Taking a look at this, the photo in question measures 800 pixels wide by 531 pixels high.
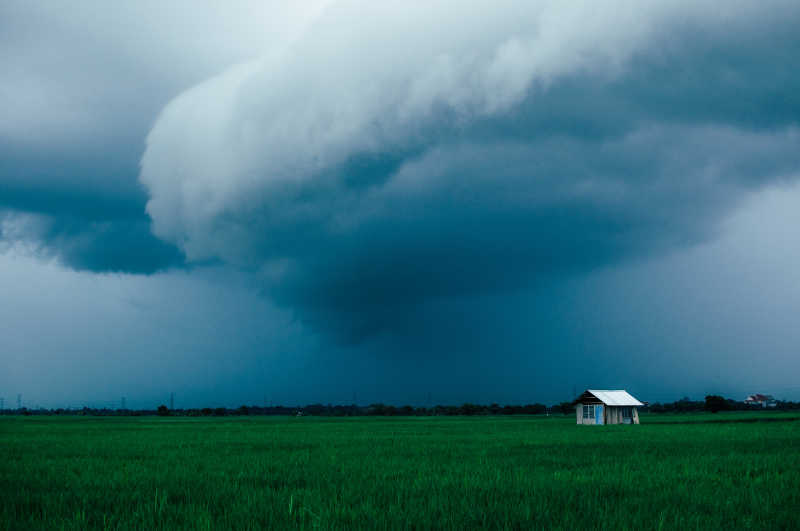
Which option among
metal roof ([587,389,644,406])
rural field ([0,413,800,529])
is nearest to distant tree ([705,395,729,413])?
metal roof ([587,389,644,406])

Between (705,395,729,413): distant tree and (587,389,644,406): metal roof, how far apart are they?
235 ft

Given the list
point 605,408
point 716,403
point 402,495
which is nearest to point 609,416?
point 605,408

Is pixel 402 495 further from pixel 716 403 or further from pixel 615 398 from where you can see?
pixel 716 403

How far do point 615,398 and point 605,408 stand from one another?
10.3 ft

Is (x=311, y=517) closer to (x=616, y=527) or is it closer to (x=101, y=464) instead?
(x=616, y=527)

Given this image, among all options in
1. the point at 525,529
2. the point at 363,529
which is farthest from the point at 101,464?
the point at 525,529

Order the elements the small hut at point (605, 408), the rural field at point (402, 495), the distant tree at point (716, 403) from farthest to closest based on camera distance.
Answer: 1. the distant tree at point (716, 403)
2. the small hut at point (605, 408)
3. the rural field at point (402, 495)

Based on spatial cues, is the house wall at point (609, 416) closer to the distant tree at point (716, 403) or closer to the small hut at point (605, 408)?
the small hut at point (605, 408)

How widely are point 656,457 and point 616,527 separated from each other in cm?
1196

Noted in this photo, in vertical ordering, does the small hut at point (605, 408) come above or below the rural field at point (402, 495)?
below

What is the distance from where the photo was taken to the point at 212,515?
742 cm

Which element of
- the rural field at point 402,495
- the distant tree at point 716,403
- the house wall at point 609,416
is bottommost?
the distant tree at point 716,403

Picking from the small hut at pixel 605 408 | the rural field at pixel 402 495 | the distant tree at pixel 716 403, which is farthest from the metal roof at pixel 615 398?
the distant tree at pixel 716 403

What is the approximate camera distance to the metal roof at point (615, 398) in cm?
6022
